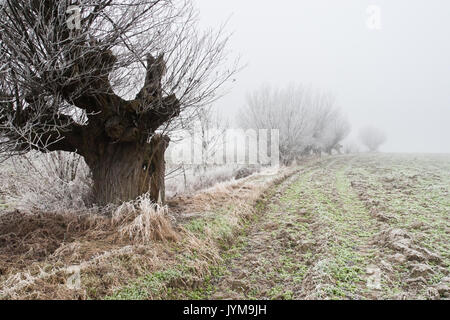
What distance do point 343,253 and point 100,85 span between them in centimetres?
416

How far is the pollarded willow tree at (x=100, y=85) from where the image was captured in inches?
120

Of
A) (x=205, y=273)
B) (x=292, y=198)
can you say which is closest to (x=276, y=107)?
(x=292, y=198)

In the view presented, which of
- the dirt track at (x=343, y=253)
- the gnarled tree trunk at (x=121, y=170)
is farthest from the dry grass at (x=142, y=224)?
the dirt track at (x=343, y=253)

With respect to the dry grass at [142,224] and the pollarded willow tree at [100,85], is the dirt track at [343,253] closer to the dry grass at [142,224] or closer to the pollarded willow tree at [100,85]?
the dry grass at [142,224]

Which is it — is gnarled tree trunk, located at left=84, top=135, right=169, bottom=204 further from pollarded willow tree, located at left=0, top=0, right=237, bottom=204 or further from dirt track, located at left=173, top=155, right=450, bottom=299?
dirt track, located at left=173, top=155, right=450, bottom=299

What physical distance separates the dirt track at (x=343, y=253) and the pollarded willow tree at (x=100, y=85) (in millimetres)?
2262

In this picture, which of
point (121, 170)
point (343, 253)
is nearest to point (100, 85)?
point (121, 170)

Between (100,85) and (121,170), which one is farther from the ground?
(100,85)

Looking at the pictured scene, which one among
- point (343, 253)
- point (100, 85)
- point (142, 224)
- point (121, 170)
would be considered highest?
point (100, 85)

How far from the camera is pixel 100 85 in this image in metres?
3.76

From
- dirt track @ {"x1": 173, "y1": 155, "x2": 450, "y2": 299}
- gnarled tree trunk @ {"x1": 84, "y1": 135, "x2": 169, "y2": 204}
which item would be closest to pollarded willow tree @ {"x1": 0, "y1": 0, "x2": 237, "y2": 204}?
gnarled tree trunk @ {"x1": 84, "y1": 135, "x2": 169, "y2": 204}

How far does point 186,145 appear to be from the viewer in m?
12.1

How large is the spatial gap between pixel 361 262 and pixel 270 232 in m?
1.61

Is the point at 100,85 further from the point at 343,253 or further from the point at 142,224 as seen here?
the point at 343,253
